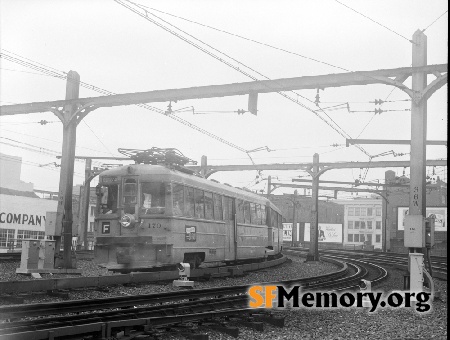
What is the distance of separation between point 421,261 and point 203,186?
659cm

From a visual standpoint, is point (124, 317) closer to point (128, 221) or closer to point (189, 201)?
point (128, 221)

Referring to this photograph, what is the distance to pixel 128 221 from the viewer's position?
14.3m

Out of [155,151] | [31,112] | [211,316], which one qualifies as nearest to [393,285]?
[155,151]

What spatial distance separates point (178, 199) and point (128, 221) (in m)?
1.42

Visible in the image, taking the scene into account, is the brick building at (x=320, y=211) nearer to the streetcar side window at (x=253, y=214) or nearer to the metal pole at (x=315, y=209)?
the metal pole at (x=315, y=209)

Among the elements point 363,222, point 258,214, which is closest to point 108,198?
point 258,214

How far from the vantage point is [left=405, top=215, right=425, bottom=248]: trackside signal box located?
505 inches

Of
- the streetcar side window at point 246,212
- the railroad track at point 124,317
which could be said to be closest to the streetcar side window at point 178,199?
the railroad track at point 124,317

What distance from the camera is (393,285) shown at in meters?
17.4

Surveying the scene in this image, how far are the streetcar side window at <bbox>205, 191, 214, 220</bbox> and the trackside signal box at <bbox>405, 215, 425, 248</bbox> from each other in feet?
19.0

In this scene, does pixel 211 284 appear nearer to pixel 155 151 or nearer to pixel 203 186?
pixel 203 186

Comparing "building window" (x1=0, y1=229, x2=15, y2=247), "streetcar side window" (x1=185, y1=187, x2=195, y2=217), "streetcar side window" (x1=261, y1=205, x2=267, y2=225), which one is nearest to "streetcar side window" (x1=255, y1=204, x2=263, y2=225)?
"streetcar side window" (x1=261, y1=205, x2=267, y2=225)

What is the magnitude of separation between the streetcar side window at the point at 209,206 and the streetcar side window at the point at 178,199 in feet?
5.19

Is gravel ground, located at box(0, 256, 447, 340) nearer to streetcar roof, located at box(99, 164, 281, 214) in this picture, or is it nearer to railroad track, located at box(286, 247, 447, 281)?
streetcar roof, located at box(99, 164, 281, 214)
